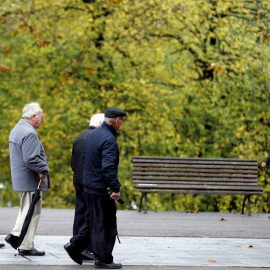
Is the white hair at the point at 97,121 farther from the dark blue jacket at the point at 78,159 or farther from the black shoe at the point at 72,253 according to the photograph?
the black shoe at the point at 72,253

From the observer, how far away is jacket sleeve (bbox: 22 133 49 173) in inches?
A: 322

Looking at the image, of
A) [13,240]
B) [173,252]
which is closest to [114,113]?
A: [13,240]

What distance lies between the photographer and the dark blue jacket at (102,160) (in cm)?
754

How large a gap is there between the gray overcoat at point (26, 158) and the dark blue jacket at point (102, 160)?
0.72m

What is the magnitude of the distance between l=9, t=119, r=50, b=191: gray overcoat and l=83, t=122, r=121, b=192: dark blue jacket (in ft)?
2.36

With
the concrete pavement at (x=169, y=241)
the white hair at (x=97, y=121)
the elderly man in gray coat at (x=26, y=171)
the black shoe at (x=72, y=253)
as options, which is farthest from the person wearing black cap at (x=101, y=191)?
the elderly man in gray coat at (x=26, y=171)

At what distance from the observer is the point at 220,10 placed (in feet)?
60.1

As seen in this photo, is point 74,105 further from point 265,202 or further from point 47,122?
point 265,202

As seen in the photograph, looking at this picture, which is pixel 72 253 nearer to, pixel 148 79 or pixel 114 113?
pixel 114 113

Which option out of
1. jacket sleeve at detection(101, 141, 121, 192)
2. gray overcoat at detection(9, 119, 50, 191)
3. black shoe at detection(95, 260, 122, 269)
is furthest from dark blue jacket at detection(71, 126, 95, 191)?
black shoe at detection(95, 260, 122, 269)

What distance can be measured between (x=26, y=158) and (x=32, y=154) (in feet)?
0.28

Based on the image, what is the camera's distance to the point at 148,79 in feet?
68.7

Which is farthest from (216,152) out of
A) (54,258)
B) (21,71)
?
(54,258)

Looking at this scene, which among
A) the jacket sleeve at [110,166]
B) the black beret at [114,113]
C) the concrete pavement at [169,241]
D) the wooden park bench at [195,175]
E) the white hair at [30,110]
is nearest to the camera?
the jacket sleeve at [110,166]
